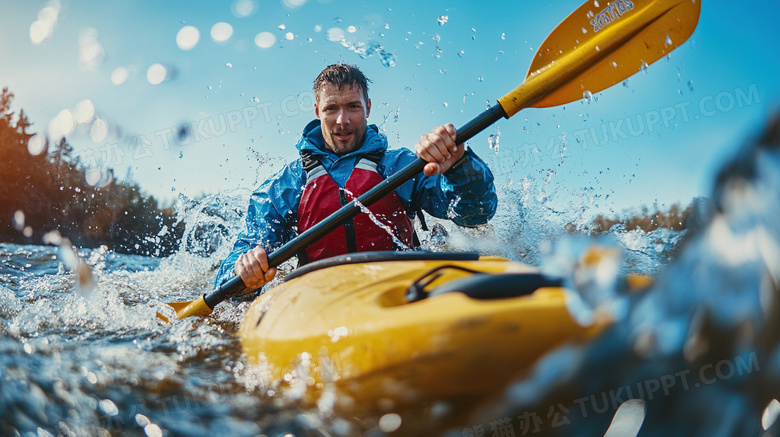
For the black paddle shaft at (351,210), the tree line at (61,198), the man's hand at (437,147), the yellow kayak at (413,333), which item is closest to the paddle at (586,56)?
the black paddle shaft at (351,210)

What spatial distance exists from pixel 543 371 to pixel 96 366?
1415 mm

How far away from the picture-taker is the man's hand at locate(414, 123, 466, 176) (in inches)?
88.6

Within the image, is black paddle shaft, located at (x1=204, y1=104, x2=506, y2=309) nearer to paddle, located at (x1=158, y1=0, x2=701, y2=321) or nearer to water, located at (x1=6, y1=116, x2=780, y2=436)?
paddle, located at (x1=158, y1=0, x2=701, y2=321)

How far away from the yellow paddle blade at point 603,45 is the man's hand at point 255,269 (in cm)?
164

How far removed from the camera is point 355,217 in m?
2.60

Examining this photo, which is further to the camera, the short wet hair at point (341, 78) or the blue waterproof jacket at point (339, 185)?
the short wet hair at point (341, 78)

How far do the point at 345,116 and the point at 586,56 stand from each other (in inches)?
56.2

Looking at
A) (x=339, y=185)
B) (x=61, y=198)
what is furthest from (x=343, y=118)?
(x=61, y=198)

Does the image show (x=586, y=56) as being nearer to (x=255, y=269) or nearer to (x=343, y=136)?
(x=343, y=136)

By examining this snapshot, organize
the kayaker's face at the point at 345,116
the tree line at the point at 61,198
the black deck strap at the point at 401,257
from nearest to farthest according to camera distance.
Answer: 1. the black deck strap at the point at 401,257
2. the kayaker's face at the point at 345,116
3. the tree line at the point at 61,198

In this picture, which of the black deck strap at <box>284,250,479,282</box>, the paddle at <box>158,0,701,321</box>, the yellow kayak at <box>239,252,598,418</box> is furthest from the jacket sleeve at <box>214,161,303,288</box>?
the yellow kayak at <box>239,252,598,418</box>

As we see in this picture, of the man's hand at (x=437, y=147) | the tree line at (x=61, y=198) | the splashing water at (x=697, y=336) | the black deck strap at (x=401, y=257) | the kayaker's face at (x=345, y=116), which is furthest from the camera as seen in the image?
the tree line at (x=61, y=198)

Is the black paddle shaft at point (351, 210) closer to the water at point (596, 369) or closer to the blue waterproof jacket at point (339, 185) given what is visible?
the blue waterproof jacket at point (339, 185)

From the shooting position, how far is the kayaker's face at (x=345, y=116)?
291 centimetres
